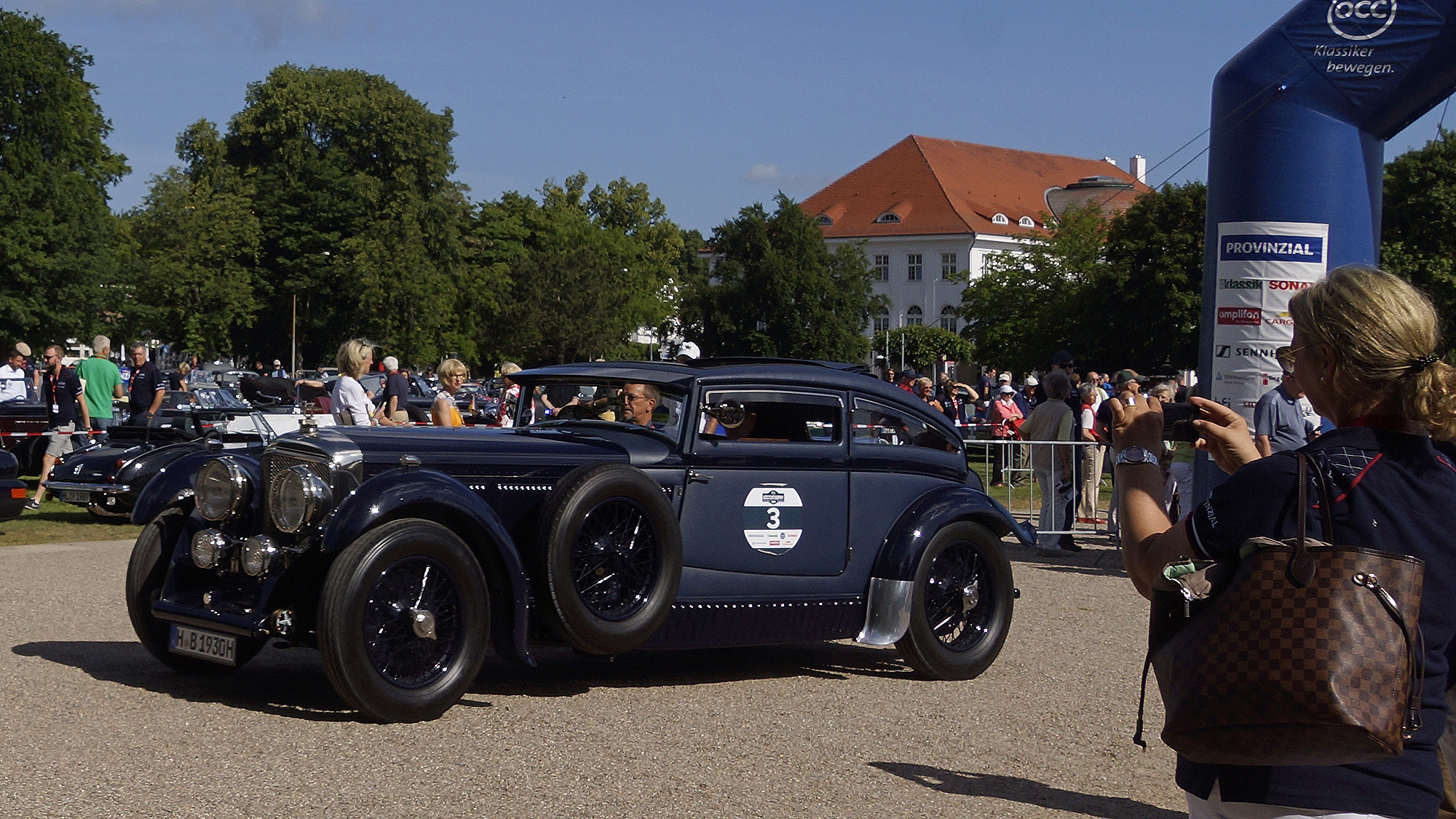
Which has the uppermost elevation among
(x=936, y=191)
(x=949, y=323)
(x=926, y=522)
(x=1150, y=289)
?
(x=936, y=191)

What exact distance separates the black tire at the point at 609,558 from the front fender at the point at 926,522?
1.41 metres

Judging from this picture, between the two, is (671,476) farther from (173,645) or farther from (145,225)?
(145,225)

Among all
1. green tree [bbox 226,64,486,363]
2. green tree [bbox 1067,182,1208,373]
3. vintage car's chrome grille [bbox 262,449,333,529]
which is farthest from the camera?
green tree [bbox 226,64,486,363]

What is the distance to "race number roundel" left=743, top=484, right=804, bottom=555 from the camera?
7.49 metres

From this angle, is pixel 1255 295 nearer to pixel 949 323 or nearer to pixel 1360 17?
pixel 1360 17

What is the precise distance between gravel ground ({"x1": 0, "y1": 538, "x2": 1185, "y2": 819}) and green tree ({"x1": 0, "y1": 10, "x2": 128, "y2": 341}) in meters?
42.9

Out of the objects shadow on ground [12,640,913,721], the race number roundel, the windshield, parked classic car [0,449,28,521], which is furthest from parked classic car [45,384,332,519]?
the race number roundel

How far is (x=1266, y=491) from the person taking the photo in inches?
92.5

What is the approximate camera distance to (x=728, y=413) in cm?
761

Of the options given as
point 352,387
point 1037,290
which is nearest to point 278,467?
point 352,387

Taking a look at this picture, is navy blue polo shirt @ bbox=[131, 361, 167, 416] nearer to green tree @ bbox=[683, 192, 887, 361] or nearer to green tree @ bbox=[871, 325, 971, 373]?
green tree @ bbox=[683, 192, 887, 361]

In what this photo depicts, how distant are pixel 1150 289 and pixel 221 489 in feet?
152

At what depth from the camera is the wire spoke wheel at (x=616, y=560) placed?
6.81 meters

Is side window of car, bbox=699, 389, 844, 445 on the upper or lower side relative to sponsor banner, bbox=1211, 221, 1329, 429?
lower
